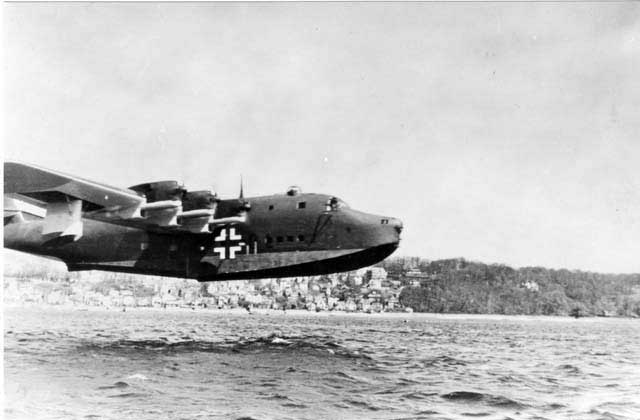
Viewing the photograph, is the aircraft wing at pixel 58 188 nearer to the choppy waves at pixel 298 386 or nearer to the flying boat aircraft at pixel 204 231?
the flying boat aircraft at pixel 204 231

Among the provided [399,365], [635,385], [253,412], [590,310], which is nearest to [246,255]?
[399,365]

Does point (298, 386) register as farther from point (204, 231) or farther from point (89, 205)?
point (89, 205)

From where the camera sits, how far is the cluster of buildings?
118 meters

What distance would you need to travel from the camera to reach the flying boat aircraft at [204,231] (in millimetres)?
19641

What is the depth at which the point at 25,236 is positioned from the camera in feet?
76.3

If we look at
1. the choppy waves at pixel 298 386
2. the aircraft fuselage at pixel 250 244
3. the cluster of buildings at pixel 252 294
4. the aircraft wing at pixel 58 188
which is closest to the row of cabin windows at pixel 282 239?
the aircraft fuselage at pixel 250 244

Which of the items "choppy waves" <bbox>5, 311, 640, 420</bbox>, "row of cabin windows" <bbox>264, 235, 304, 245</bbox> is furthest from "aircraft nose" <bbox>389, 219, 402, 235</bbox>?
"choppy waves" <bbox>5, 311, 640, 420</bbox>

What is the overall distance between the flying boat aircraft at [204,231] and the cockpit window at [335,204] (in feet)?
0.13

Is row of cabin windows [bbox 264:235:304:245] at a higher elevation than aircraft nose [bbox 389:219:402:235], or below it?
below

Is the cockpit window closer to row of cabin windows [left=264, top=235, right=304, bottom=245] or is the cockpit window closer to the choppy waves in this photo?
row of cabin windows [left=264, top=235, right=304, bottom=245]

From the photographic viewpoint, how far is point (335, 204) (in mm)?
20359

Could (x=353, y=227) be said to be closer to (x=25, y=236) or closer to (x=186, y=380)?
(x=186, y=380)

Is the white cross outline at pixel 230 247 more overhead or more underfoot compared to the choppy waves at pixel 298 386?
more overhead

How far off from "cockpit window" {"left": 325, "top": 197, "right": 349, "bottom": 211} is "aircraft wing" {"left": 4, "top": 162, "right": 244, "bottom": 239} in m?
3.58
